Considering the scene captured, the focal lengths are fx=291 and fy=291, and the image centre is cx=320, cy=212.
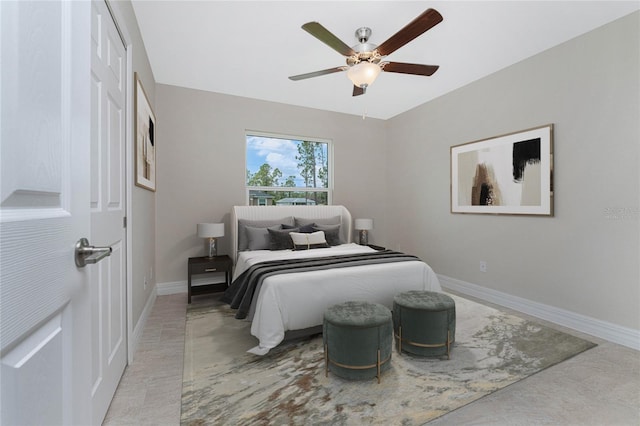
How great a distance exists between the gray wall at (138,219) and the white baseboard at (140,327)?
0.16ft

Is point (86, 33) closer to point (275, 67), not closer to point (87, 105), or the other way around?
point (87, 105)

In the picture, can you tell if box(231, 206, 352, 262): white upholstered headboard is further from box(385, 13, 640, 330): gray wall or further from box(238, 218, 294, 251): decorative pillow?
box(385, 13, 640, 330): gray wall

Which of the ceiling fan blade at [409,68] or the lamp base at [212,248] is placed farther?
the lamp base at [212,248]

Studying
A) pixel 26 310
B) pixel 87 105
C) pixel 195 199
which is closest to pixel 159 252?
pixel 195 199

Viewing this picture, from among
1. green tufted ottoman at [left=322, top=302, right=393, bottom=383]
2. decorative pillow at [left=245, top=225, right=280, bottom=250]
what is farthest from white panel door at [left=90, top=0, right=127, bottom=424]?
decorative pillow at [left=245, top=225, right=280, bottom=250]

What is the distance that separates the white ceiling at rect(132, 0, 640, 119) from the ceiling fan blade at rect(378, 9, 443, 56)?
1.13 feet

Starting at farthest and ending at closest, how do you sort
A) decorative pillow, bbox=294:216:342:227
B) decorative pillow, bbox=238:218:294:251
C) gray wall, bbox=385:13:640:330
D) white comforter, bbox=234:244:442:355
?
decorative pillow, bbox=294:216:342:227 → decorative pillow, bbox=238:218:294:251 → gray wall, bbox=385:13:640:330 → white comforter, bbox=234:244:442:355

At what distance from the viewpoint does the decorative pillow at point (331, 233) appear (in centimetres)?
389

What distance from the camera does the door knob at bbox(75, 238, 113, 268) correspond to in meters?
0.67

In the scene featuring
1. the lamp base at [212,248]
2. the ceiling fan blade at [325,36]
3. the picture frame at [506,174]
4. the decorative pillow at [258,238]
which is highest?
the ceiling fan blade at [325,36]

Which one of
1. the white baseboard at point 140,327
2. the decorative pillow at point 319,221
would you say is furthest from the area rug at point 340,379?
the decorative pillow at point 319,221

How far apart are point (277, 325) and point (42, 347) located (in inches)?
70.4

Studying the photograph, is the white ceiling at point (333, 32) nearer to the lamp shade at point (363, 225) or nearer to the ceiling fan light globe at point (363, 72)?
the ceiling fan light globe at point (363, 72)

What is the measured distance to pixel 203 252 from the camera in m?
3.97
